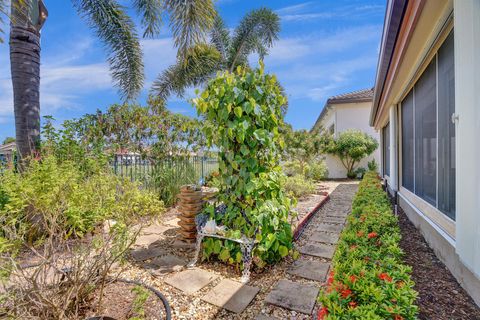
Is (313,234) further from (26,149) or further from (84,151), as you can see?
(26,149)

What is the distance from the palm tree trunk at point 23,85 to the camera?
15.2 feet

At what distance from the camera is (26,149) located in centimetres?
469

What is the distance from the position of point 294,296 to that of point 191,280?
3.85ft

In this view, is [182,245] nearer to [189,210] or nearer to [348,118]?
[189,210]

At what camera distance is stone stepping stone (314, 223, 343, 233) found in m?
4.86

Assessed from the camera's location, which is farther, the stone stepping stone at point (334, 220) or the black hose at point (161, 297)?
the stone stepping stone at point (334, 220)

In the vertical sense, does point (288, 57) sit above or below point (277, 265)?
above

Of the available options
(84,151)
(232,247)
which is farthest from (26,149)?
(232,247)

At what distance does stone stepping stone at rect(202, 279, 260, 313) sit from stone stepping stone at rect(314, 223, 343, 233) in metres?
2.66

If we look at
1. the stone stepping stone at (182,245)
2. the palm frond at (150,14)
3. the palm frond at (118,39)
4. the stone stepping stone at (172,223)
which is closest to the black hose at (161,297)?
the stone stepping stone at (182,245)

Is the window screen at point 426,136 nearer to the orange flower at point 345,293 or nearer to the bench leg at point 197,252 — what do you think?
the orange flower at point 345,293

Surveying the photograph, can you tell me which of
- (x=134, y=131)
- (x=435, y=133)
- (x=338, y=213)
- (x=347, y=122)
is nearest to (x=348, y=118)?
(x=347, y=122)

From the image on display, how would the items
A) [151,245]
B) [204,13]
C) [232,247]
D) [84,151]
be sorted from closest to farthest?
[232,247]
[151,245]
[84,151]
[204,13]

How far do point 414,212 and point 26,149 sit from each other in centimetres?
714
